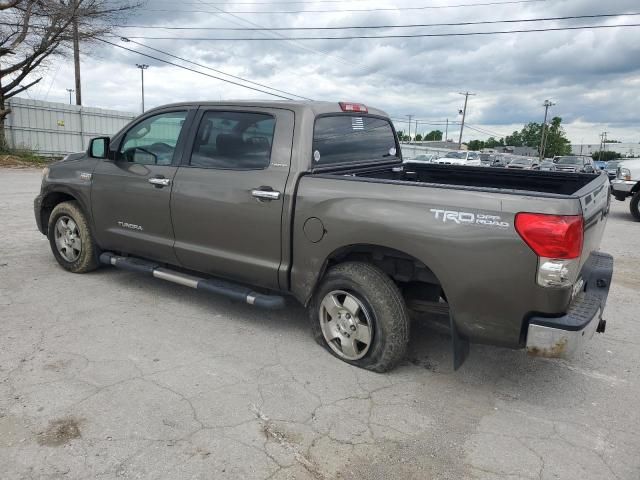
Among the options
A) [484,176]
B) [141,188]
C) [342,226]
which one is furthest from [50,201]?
[484,176]

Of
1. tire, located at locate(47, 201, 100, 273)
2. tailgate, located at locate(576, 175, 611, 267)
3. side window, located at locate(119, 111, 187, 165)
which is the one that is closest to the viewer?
tailgate, located at locate(576, 175, 611, 267)

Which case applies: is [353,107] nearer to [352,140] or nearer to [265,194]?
[352,140]

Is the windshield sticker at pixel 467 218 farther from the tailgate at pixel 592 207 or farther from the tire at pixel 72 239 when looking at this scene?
the tire at pixel 72 239

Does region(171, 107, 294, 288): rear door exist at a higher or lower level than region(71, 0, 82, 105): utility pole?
lower

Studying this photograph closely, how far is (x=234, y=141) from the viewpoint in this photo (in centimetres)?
406

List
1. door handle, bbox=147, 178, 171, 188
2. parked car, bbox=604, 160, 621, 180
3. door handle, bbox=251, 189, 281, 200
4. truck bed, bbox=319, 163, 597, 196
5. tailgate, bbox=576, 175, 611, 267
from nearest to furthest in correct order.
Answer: tailgate, bbox=576, 175, 611, 267 < door handle, bbox=251, 189, 281, 200 < truck bed, bbox=319, 163, 597, 196 < door handle, bbox=147, 178, 171, 188 < parked car, bbox=604, 160, 621, 180

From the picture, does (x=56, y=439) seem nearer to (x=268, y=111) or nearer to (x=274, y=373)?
(x=274, y=373)

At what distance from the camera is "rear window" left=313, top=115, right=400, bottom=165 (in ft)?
12.9

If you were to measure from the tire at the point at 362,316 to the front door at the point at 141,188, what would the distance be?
5.26 ft

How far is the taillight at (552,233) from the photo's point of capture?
8.77ft

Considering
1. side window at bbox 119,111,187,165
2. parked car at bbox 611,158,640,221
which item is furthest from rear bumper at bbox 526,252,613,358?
parked car at bbox 611,158,640,221

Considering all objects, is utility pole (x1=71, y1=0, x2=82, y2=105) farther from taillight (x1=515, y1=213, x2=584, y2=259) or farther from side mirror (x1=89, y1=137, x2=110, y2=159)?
taillight (x1=515, y1=213, x2=584, y2=259)

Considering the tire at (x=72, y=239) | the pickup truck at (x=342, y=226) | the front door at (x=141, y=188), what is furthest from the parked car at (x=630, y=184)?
the tire at (x=72, y=239)

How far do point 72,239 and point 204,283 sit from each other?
6.75 feet
